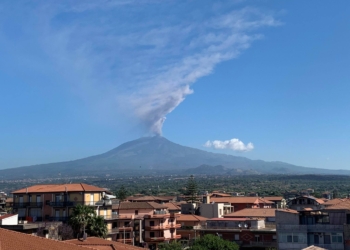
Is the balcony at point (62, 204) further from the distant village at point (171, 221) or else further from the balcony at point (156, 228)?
the balcony at point (156, 228)

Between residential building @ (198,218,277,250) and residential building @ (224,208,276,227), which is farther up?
residential building @ (224,208,276,227)

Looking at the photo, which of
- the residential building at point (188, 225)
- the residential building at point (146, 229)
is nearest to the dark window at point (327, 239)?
the residential building at point (146, 229)

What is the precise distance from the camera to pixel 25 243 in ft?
65.7

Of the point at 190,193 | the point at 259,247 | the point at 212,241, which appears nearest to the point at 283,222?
the point at 212,241

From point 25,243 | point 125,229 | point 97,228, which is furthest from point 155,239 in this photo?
point 25,243

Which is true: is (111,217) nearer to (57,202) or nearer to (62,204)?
(62,204)

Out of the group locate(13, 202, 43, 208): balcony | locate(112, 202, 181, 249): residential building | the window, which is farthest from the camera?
locate(112, 202, 181, 249): residential building

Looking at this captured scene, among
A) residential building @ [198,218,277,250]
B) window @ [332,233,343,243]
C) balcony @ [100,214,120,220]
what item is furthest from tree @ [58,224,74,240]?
window @ [332,233,343,243]

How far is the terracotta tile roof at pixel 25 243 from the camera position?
62.5 feet

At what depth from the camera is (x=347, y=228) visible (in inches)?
1465

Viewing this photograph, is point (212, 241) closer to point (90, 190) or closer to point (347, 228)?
point (347, 228)

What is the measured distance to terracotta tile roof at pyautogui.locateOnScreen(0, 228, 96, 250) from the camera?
62.5 feet

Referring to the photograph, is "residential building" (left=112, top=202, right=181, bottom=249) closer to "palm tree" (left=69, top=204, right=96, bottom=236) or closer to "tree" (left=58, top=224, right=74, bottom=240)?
"palm tree" (left=69, top=204, right=96, bottom=236)

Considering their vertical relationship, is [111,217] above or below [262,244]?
above
